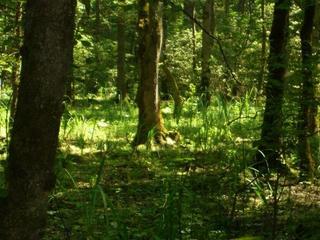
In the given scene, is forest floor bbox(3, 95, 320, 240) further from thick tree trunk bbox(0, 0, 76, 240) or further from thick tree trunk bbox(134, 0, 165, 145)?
thick tree trunk bbox(0, 0, 76, 240)

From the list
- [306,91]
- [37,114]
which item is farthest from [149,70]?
[37,114]

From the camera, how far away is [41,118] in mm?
2592

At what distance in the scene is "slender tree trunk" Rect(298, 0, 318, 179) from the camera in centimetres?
489

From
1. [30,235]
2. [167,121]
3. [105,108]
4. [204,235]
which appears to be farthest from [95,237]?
[105,108]

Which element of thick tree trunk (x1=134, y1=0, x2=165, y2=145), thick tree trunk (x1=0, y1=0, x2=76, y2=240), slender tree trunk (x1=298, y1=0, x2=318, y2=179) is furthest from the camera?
thick tree trunk (x1=134, y1=0, x2=165, y2=145)

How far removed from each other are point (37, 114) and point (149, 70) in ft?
18.9

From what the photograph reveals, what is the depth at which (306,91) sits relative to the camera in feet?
16.5

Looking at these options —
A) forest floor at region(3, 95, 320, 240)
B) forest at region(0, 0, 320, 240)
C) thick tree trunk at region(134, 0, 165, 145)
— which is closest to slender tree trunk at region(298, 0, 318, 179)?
forest at region(0, 0, 320, 240)

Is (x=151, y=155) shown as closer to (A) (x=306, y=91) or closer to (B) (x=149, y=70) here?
(B) (x=149, y=70)

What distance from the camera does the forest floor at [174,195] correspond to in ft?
13.7

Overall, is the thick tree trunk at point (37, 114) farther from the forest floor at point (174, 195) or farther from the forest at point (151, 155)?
the forest floor at point (174, 195)

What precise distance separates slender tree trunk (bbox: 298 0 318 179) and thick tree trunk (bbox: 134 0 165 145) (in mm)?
2472

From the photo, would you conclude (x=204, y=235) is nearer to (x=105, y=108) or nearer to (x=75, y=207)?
(x=75, y=207)

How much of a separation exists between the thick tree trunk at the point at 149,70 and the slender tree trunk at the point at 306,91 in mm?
2472
